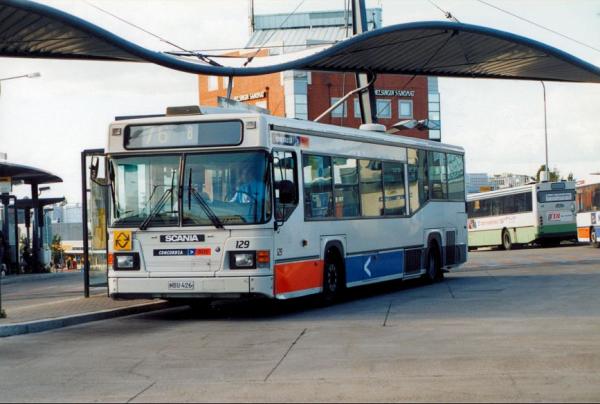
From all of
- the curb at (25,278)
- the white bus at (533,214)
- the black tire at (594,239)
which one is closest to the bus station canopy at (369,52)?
the black tire at (594,239)

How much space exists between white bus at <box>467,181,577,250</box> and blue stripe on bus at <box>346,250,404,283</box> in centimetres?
2842

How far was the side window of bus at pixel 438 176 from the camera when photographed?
22.7 m

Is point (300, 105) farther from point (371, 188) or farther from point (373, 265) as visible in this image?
point (373, 265)

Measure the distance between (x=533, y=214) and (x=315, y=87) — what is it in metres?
38.8

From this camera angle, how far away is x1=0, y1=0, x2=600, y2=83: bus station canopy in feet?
89.4

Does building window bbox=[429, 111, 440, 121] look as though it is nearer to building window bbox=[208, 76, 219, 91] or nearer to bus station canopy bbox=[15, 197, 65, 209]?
building window bbox=[208, 76, 219, 91]

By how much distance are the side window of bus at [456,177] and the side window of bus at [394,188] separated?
343cm

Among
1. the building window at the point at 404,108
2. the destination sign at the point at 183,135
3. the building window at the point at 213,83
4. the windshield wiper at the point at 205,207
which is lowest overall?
the windshield wiper at the point at 205,207

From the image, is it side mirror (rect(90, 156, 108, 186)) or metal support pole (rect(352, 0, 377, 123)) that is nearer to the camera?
side mirror (rect(90, 156, 108, 186))

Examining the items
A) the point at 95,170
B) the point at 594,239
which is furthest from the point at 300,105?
the point at 95,170

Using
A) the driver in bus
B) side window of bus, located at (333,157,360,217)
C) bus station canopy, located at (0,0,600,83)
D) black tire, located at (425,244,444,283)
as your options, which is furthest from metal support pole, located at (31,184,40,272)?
the driver in bus

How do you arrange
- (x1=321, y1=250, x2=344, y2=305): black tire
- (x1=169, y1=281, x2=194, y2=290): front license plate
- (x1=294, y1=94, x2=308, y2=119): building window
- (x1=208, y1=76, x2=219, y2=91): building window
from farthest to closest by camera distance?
(x1=208, y1=76, x2=219, y2=91): building window < (x1=294, y1=94, x2=308, y2=119): building window < (x1=321, y1=250, x2=344, y2=305): black tire < (x1=169, y1=281, x2=194, y2=290): front license plate

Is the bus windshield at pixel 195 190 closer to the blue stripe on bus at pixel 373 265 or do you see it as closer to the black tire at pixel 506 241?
the blue stripe on bus at pixel 373 265

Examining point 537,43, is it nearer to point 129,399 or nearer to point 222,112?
point 222,112
